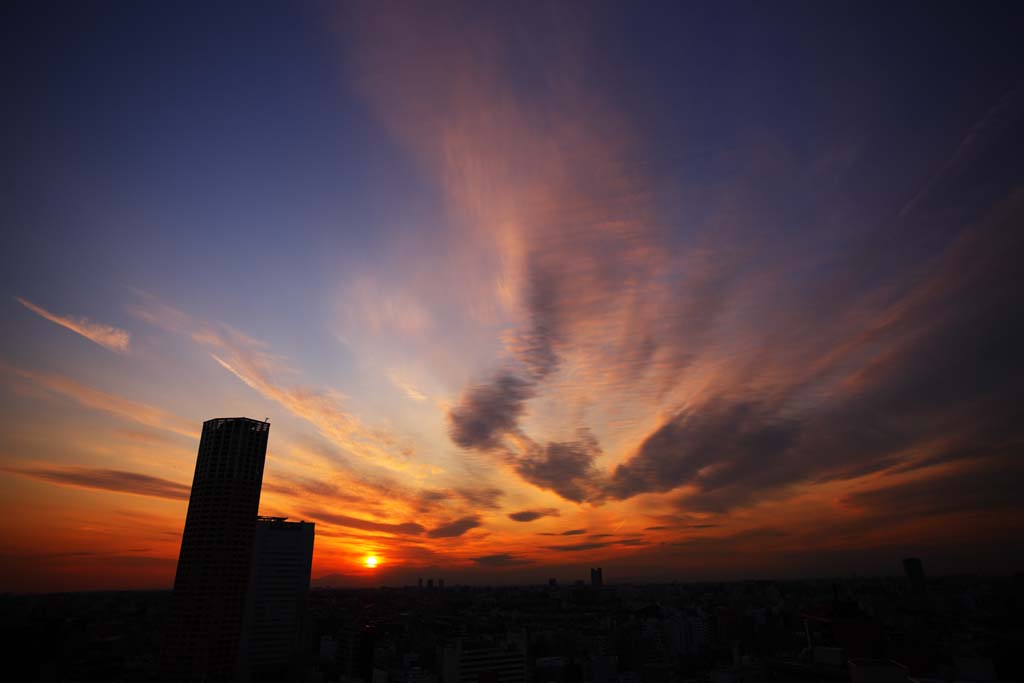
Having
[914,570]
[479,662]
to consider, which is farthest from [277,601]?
[914,570]

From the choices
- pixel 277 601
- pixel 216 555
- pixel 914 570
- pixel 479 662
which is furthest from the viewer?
pixel 914 570

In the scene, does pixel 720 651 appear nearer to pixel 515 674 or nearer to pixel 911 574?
pixel 515 674

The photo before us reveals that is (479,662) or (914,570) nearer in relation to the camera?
(479,662)

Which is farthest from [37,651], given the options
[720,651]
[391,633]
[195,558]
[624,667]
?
[720,651]

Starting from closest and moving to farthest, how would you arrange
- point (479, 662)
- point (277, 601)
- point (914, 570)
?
point (479, 662)
point (277, 601)
point (914, 570)

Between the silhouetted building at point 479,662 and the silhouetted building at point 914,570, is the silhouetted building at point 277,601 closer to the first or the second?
the silhouetted building at point 479,662

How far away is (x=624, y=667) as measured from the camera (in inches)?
3219

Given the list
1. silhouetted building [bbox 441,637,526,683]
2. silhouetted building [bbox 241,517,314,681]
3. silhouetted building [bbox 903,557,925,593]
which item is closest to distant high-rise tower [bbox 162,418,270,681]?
silhouetted building [bbox 241,517,314,681]

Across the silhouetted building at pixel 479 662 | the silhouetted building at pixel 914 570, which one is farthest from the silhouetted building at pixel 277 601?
the silhouetted building at pixel 914 570

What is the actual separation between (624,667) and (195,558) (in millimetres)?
67160

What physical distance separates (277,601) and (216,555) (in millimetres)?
32012

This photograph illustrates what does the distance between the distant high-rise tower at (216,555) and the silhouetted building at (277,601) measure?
19878mm

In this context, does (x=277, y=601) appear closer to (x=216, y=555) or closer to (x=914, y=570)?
(x=216, y=555)

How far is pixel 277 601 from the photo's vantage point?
91.8 m
